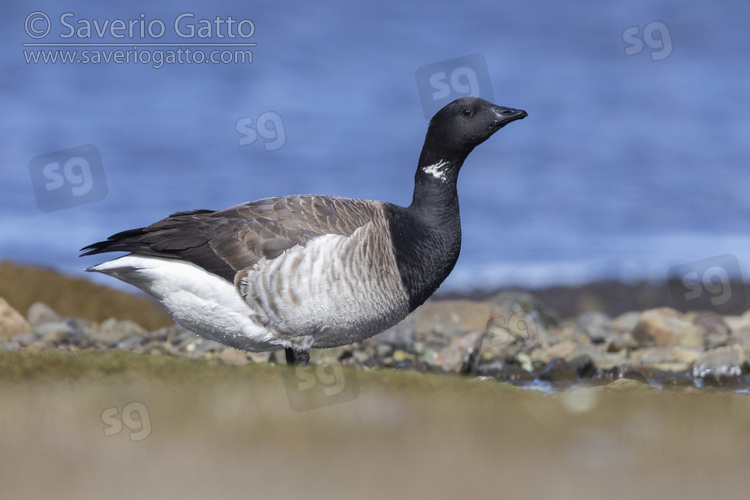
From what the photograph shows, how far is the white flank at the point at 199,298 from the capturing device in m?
9.46

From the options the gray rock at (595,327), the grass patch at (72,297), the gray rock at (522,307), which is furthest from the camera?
the grass patch at (72,297)

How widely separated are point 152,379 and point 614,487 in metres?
5.08

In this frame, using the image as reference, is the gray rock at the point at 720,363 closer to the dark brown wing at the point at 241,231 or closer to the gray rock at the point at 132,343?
the dark brown wing at the point at 241,231

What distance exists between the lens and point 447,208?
10719 millimetres

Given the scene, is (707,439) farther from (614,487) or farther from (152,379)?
(152,379)

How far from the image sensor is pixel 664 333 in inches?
671

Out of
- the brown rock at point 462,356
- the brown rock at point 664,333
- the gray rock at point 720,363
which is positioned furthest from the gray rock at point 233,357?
the brown rock at point 664,333

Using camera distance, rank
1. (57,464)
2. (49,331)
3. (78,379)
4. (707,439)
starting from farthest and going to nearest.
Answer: (49,331), (78,379), (707,439), (57,464)

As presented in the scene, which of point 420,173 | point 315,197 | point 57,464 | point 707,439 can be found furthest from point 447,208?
point 57,464

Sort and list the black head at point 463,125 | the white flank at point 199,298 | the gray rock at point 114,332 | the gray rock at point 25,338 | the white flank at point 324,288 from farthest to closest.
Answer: the gray rock at point 114,332, the gray rock at point 25,338, the black head at point 463,125, the white flank at point 199,298, the white flank at point 324,288

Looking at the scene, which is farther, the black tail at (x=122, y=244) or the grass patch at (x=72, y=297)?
the grass patch at (x=72, y=297)

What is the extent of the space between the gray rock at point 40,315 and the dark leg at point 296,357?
10788 millimetres

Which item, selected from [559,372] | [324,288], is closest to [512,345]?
→ [559,372]

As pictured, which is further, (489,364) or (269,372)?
(489,364)
